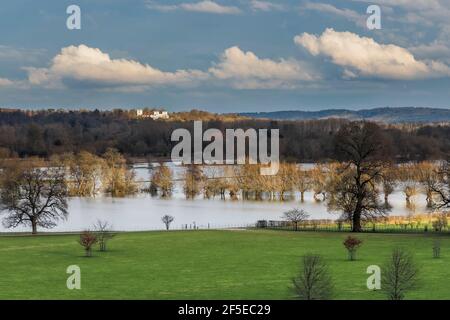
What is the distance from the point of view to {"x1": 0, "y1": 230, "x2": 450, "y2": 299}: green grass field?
2502 centimetres

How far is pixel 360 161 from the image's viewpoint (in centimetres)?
4766

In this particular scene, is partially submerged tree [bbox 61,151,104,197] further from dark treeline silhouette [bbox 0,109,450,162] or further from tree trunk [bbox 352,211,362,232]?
tree trunk [bbox 352,211,362,232]

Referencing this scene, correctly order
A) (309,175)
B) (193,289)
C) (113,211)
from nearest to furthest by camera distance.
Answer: (193,289)
(113,211)
(309,175)

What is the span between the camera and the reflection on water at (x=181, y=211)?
5906 centimetres

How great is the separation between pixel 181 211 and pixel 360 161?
84.4 feet

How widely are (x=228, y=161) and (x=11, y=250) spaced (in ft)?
252

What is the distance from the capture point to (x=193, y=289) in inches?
1003

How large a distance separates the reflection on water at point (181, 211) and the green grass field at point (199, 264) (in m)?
11.8

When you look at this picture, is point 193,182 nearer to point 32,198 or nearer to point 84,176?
point 84,176

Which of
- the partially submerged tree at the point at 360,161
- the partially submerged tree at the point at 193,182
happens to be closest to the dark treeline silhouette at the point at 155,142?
the partially submerged tree at the point at 193,182

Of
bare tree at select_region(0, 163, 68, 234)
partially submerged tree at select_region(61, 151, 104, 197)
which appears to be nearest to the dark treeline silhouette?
partially submerged tree at select_region(61, 151, 104, 197)
